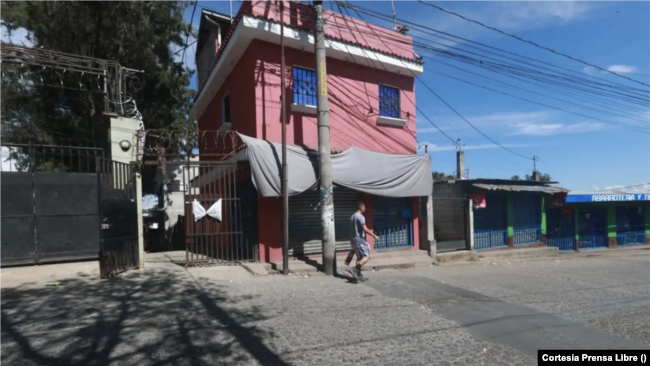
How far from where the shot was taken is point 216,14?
40.9 ft

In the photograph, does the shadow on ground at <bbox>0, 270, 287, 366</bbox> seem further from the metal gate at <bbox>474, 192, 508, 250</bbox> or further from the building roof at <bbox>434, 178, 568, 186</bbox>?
the building roof at <bbox>434, 178, 568, 186</bbox>

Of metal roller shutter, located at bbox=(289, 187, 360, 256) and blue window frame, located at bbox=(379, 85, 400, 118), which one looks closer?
metal roller shutter, located at bbox=(289, 187, 360, 256)

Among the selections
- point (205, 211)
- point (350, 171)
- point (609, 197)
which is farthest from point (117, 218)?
point (609, 197)

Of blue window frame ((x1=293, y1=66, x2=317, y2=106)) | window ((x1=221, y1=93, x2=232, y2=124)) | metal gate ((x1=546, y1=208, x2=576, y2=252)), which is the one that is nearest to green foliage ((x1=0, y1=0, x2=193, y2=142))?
window ((x1=221, y1=93, x2=232, y2=124))

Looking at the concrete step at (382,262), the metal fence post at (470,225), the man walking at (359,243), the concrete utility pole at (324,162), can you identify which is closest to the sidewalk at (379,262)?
the concrete step at (382,262)

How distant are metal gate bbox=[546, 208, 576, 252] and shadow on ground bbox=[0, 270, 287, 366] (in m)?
14.6

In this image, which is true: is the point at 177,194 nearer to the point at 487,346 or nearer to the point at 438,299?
the point at 438,299

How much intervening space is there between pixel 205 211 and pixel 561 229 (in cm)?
1511

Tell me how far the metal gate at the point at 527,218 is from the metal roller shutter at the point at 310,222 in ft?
25.7

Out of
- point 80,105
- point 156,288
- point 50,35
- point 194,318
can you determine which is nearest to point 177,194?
point 80,105

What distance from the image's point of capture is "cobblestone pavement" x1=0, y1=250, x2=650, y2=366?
4035 millimetres

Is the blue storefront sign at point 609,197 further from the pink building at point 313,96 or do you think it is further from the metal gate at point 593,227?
the pink building at point 313,96

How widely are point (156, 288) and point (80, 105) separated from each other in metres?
9.24

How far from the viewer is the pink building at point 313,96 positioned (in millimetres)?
9320
